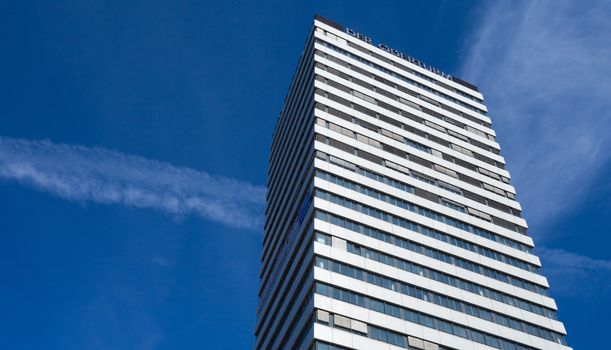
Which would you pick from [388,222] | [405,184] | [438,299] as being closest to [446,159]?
[405,184]

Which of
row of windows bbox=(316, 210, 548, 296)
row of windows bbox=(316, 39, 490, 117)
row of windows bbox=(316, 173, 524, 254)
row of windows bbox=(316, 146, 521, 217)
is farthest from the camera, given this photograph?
row of windows bbox=(316, 39, 490, 117)

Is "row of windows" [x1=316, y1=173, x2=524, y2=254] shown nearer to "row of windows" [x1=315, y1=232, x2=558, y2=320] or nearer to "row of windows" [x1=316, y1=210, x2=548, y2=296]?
"row of windows" [x1=316, y1=210, x2=548, y2=296]

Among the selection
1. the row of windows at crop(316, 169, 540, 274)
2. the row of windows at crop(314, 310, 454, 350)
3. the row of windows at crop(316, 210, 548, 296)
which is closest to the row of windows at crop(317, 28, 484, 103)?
the row of windows at crop(316, 169, 540, 274)

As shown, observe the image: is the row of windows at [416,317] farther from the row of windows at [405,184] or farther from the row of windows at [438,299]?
the row of windows at [405,184]

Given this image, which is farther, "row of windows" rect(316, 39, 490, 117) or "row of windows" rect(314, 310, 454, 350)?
"row of windows" rect(316, 39, 490, 117)

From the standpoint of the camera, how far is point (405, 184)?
58.9 m

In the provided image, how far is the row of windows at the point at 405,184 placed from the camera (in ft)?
187

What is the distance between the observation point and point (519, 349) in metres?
48.3

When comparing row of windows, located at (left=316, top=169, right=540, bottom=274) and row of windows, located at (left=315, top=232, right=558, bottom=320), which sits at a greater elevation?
row of windows, located at (left=316, top=169, right=540, bottom=274)

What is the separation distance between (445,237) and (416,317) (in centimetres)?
1211

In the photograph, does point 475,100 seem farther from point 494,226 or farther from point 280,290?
point 280,290

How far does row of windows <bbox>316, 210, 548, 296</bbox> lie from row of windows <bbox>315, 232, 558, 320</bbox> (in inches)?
71.9

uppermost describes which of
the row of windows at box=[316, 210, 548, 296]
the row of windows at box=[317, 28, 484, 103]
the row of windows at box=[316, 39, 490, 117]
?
the row of windows at box=[317, 28, 484, 103]

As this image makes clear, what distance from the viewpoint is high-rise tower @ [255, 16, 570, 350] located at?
149ft
